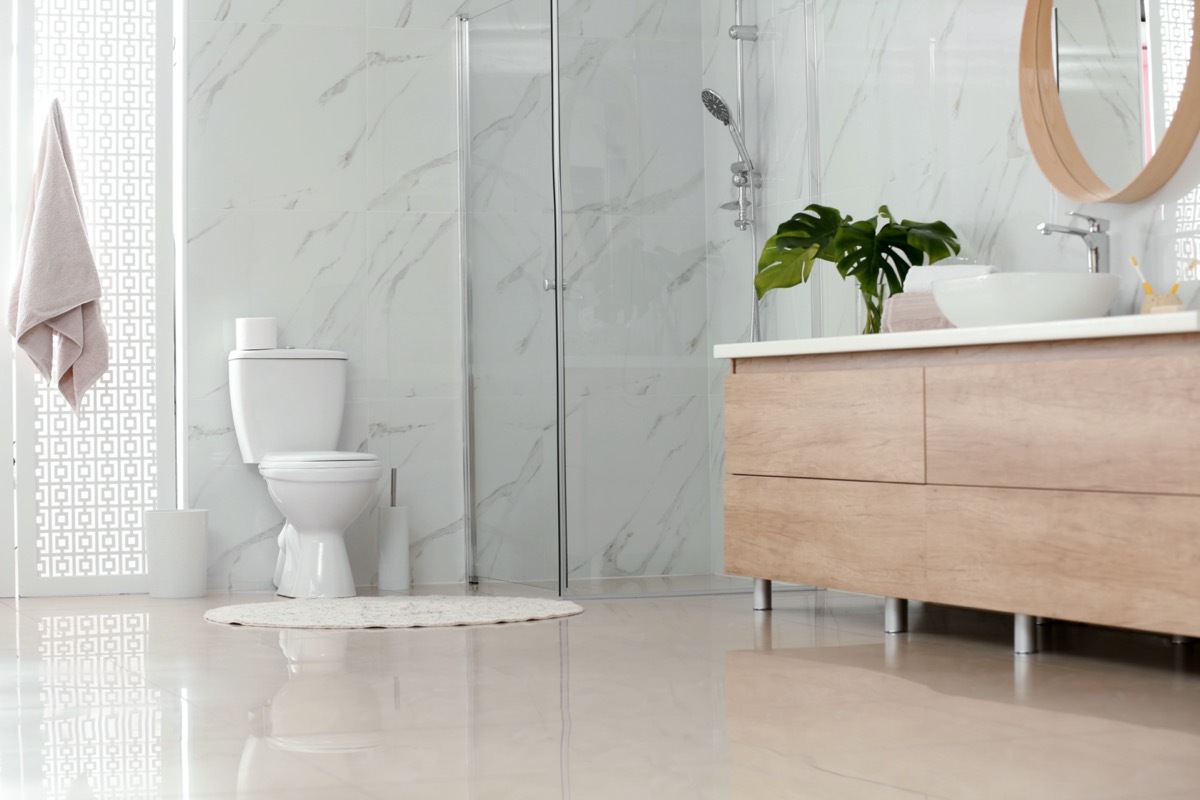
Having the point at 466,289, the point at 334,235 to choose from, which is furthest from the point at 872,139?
the point at 334,235

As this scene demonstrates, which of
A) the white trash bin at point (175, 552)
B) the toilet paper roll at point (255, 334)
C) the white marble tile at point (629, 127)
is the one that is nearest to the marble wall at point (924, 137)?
the white marble tile at point (629, 127)

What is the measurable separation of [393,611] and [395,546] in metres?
0.82

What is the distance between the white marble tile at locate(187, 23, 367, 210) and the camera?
4.70 metres

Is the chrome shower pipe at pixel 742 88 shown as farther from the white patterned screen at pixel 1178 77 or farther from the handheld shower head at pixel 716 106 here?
the white patterned screen at pixel 1178 77

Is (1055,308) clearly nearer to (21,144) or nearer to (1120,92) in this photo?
(1120,92)

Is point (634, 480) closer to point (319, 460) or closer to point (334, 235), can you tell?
point (319, 460)

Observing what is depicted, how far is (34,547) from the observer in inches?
181

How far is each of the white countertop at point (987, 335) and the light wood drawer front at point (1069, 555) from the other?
304 mm

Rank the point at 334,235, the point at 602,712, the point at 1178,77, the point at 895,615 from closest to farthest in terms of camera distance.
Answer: the point at 602,712 < the point at 1178,77 < the point at 895,615 < the point at 334,235

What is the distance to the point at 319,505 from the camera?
171 inches

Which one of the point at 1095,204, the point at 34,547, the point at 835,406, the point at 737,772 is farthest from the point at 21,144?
the point at 737,772

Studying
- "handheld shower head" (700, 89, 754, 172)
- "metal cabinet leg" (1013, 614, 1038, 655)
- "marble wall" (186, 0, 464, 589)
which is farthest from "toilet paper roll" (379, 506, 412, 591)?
"metal cabinet leg" (1013, 614, 1038, 655)

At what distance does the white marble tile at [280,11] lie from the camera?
473cm

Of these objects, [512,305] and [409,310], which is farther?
[409,310]
